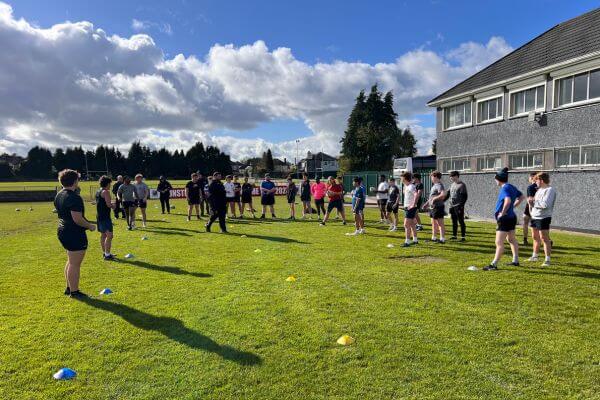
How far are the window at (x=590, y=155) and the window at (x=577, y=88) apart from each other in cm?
179

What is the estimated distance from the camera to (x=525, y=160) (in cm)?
1638

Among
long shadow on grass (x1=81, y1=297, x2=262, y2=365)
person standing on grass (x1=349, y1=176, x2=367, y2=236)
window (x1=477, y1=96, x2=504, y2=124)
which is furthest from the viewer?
window (x1=477, y1=96, x2=504, y2=124)

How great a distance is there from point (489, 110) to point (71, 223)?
18.5 meters

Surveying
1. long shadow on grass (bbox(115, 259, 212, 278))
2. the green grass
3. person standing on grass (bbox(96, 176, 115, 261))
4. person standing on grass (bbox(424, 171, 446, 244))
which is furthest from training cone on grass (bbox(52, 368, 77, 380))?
person standing on grass (bbox(424, 171, 446, 244))

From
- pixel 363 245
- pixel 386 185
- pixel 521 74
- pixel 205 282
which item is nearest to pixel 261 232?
pixel 363 245

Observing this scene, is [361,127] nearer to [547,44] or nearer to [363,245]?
[547,44]

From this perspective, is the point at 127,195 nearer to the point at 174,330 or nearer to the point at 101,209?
the point at 101,209

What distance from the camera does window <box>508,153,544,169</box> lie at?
15653 millimetres

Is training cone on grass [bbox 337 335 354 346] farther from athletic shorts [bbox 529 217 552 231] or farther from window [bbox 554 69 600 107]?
window [bbox 554 69 600 107]

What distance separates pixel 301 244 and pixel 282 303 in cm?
494

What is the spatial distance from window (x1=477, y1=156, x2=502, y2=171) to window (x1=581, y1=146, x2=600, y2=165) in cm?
385

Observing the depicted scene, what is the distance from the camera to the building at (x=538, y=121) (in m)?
13.7

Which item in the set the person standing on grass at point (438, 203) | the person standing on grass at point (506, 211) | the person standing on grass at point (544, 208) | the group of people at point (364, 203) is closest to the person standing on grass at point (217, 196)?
the group of people at point (364, 203)

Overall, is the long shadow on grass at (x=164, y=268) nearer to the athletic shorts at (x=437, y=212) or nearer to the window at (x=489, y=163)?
the athletic shorts at (x=437, y=212)
